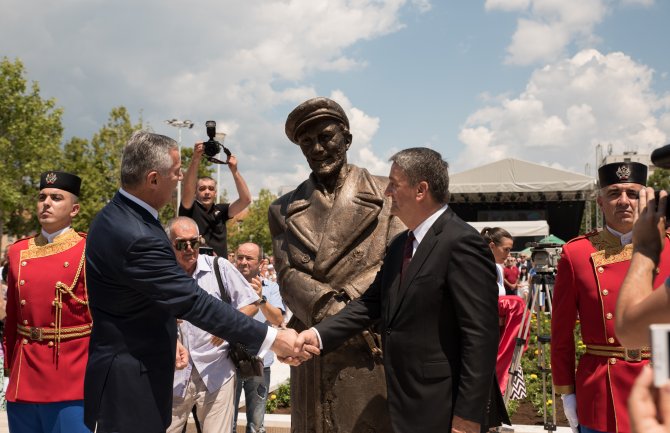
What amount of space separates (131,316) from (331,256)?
1064mm

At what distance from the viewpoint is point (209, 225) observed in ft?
19.2

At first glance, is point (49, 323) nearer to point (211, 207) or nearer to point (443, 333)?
point (211, 207)

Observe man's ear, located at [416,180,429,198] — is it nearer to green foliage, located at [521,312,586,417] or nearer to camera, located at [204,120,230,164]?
camera, located at [204,120,230,164]

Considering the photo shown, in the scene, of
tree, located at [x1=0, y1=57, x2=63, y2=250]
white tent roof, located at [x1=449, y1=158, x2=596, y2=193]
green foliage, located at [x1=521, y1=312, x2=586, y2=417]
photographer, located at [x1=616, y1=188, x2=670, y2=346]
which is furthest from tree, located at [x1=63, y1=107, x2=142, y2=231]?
photographer, located at [x1=616, y1=188, x2=670, y2=346]

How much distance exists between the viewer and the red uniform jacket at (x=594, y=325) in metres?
3.27

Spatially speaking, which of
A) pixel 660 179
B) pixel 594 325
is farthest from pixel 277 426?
pixel 660 179

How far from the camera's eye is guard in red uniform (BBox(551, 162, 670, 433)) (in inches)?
129

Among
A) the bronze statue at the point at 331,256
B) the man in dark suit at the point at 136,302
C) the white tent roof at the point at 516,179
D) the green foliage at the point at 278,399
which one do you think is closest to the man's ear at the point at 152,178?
the man in dark suit at the point at 136,302

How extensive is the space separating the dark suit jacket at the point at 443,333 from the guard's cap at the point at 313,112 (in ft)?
3.20

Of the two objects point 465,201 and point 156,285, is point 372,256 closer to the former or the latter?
point 156,285

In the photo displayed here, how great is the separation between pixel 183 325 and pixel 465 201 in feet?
93.3

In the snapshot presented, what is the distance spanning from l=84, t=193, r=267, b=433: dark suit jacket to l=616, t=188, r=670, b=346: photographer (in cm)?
199

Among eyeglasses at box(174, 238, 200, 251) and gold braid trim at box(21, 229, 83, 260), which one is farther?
eyeglasses at box(174, 238, 200, 251)

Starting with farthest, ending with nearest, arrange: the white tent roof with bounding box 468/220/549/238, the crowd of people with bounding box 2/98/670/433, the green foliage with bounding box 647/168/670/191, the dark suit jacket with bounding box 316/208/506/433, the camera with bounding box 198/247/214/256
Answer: the green foliage with bounding box 647/168/670/191 < the white tent roof with bounding box 468/220/549/238 < the camera with bounding box 198/247/214/256 < the crowd of people with bounding box 2/98/670/433 < the dark suit jacket with bounding box 316/208/506/433
